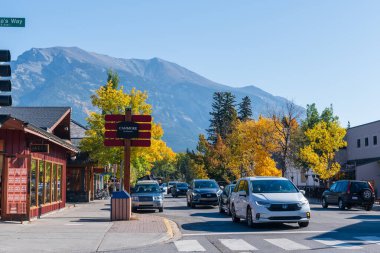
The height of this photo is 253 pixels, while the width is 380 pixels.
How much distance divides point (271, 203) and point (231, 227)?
2.04 metres

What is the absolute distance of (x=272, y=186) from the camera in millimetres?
20000

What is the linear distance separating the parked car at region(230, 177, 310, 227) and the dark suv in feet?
45.7

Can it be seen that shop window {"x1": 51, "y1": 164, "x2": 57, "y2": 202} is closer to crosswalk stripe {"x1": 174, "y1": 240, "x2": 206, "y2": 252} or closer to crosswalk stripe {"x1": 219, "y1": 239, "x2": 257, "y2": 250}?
crosswalk stripe {"x1": 174, "y1": 240, "x2": 206, "y2": 252}

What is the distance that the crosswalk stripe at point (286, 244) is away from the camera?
1375 cm

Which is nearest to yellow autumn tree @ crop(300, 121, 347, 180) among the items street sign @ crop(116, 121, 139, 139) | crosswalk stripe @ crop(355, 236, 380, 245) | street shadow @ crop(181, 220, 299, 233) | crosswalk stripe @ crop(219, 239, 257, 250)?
street sign @ crop(116, 121, 139, 139)

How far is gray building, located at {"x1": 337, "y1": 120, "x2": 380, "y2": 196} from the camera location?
52781mm

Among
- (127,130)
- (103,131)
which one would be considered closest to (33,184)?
(127,130)

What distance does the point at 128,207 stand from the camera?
22.9m

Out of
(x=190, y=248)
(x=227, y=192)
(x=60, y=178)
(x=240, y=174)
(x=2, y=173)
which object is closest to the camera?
(x=190, y=248)

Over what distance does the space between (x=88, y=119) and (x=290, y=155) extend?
100 ft

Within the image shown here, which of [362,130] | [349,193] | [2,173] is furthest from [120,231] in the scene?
[362,130]

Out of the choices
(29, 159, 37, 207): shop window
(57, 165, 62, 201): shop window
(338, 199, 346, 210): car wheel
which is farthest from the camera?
(338, 199, 346, 210): car wheel

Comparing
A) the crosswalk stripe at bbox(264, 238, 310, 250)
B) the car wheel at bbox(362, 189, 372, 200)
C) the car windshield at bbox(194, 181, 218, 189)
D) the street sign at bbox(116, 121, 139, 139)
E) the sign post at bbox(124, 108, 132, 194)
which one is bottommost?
the crosswalk stripe at bbox(264, 238, 310, 250)

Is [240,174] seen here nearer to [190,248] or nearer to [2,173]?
[2,173]
